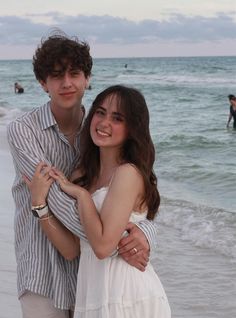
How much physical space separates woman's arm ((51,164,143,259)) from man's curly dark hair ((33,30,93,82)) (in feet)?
1.46

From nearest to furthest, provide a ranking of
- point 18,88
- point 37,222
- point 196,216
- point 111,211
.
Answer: point 111,211, point 37,222, point 196,216, point 18,88

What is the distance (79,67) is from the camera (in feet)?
8.50

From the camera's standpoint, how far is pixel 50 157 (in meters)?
2.62

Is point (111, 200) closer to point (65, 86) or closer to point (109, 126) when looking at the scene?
point (109, 126)

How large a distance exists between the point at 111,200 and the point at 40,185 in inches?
10.9

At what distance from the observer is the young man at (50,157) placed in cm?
254

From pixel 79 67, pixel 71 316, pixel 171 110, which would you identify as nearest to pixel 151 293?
pixel 71 316

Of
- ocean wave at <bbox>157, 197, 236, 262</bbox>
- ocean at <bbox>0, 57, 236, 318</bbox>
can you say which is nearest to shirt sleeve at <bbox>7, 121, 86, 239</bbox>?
ocean at <bbox>0, 57, 236, 318</bbox>

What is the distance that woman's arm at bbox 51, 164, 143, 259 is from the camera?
235 centimetres

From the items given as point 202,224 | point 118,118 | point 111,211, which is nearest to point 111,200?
point 111,211

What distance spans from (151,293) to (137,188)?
1.22 feet

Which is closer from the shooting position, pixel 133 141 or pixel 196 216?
pixel 133 141

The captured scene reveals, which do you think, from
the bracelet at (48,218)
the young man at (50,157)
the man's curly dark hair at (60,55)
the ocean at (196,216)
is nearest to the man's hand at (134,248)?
the young man at (50,157)

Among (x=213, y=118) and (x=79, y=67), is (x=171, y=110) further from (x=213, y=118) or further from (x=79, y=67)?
Result: (x=79, y=67)
